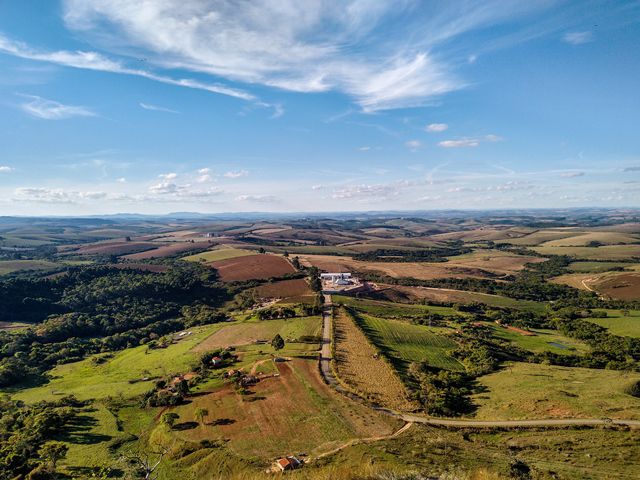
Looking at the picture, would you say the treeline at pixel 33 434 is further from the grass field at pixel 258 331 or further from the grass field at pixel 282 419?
the grass field at pixel 258 331

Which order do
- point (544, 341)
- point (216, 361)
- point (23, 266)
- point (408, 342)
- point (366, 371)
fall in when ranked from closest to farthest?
point (366, 371) < point (216, 361) < point (408, 342) < point (544, 341) < point (23, 266)

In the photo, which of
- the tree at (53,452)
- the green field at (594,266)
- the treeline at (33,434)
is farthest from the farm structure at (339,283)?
the green field at (594,266)

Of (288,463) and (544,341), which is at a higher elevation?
(288,463)

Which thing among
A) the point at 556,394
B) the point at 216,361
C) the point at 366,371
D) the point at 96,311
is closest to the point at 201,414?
the point at 216,361

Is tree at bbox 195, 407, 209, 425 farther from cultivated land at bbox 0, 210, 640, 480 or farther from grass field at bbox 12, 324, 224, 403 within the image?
grass field at bbox 12, 324, 224, 403

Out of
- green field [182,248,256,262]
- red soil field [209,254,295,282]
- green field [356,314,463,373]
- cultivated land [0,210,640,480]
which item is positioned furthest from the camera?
green field [182,248,256,262]

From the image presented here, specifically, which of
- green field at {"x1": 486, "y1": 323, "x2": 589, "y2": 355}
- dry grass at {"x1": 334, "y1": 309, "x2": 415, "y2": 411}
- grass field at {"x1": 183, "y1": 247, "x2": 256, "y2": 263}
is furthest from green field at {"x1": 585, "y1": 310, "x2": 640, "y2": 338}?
grass field at {"x1": 183, "y1": 247, "x2": 256, "y2": 263}

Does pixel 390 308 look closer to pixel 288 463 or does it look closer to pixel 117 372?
pixel 117 372
